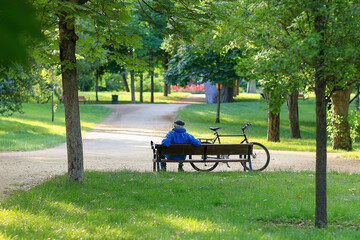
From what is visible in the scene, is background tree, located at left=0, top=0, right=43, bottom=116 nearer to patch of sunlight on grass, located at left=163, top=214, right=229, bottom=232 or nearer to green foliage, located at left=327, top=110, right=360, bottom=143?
patch of sunlight on grass, located at left=163, top=214, right=229, bottom=232

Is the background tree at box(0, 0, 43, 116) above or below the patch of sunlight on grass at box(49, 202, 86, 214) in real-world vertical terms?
above

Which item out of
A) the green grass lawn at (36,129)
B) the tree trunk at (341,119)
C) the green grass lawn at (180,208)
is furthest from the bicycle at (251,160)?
the green grass lawn at (36,129)

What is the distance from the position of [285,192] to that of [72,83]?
4.49 m

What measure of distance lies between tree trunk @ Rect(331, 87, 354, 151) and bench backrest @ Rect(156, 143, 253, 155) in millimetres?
8224

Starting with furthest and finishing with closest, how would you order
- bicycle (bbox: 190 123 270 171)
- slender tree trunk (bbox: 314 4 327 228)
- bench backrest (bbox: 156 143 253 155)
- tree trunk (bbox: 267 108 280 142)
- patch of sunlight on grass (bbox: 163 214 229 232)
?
tree trunk (bbox: 267 108 280 142) → bicycle (bbox: 190 123 270 171) → bench backrest (bbox: 156 143 253 155) → slender tree trunk (bbox: 314 4 327 228) → patch of sunlight on grass (bbox: 163 214 229 232)

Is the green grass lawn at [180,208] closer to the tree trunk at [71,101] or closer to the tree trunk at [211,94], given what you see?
the tree trunk at [71,101]

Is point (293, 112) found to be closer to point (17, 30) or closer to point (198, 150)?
point (198, 150)

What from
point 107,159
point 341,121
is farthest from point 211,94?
point 107,159

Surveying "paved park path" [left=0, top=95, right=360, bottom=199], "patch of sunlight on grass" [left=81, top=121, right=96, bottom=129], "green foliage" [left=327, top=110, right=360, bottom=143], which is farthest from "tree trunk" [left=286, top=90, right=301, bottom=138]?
"patch of sunlight on grass" [left=81, top=121, right=96, bottom=129]

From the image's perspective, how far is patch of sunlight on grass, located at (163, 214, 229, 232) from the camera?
5438 millimetres

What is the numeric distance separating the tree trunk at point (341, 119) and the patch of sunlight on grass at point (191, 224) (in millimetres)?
12579

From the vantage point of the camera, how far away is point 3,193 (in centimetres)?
806

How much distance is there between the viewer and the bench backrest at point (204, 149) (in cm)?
Answer: 1005

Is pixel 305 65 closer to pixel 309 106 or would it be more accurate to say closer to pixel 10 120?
pixel 10 120
